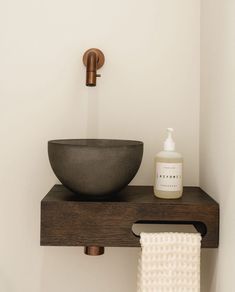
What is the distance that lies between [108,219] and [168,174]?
253 mm

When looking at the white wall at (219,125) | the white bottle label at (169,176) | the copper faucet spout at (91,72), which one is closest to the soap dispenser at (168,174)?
the white bottle label at (169,176)

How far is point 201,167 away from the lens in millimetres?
1524

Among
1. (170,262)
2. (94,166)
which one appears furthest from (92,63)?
(170,262)

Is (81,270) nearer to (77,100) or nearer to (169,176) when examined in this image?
(169,176)

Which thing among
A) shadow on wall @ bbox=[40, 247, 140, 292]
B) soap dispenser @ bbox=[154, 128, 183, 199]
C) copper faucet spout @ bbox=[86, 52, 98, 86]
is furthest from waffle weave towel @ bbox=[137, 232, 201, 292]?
copper faucet spout @ bbox=[86, 52, 98, 86]

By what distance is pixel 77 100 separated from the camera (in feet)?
5.13

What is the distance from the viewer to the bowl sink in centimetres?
121

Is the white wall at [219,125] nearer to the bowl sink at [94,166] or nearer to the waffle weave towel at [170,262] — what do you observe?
the waffle weave towel at [170,262]

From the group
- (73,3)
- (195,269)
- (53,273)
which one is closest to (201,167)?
(195,269)

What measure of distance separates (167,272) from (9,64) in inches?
39.8

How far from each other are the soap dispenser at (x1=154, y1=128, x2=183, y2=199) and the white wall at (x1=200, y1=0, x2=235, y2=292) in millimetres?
128

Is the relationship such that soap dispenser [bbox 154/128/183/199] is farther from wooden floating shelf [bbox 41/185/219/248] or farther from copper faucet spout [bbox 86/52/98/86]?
copper faucet spout [bbox 86/52/98/86]

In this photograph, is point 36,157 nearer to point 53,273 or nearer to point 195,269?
point 53,273

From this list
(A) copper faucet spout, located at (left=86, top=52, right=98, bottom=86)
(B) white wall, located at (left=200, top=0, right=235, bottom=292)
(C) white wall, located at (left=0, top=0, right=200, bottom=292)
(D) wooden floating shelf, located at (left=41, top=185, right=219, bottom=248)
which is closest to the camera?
(B) white wall, located at (left=200, top=0, right=235, bottom=292)
